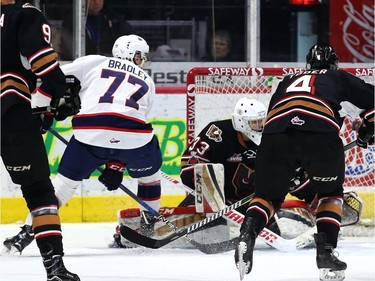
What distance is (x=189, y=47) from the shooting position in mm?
6867

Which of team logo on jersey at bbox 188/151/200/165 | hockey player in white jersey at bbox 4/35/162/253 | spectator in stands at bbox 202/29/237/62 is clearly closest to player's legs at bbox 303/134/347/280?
hockey player in white jersey at bbox 4/35/162/253

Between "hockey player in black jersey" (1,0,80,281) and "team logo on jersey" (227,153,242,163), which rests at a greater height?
"hockey player in black jersey" (1,0,80,281)

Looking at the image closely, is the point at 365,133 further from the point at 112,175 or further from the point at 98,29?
the point at 98,29

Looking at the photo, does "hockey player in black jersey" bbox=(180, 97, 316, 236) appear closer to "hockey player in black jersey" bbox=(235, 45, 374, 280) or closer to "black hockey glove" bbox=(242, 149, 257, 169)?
"black hockey glove" bbox=(242, 149, 257, 169)

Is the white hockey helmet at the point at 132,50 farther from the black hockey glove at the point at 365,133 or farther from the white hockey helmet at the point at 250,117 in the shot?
the black hockey glove at the point at 365,133

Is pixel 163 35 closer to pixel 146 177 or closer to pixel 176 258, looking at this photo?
pixel 146 177

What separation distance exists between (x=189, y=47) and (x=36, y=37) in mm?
3067

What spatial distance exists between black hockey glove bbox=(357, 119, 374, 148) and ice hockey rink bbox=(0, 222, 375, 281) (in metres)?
0.53

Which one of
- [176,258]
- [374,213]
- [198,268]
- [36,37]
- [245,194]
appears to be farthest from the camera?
[374,213]

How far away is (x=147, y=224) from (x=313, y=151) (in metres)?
1.45

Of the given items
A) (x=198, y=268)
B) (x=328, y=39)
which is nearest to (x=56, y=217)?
(x=198, y=268)

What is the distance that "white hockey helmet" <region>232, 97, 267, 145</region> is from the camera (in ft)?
18.1

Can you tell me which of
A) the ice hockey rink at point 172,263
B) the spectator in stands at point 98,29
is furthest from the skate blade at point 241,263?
the spectator in stands at point 98,29

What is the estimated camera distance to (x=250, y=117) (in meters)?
5.50
